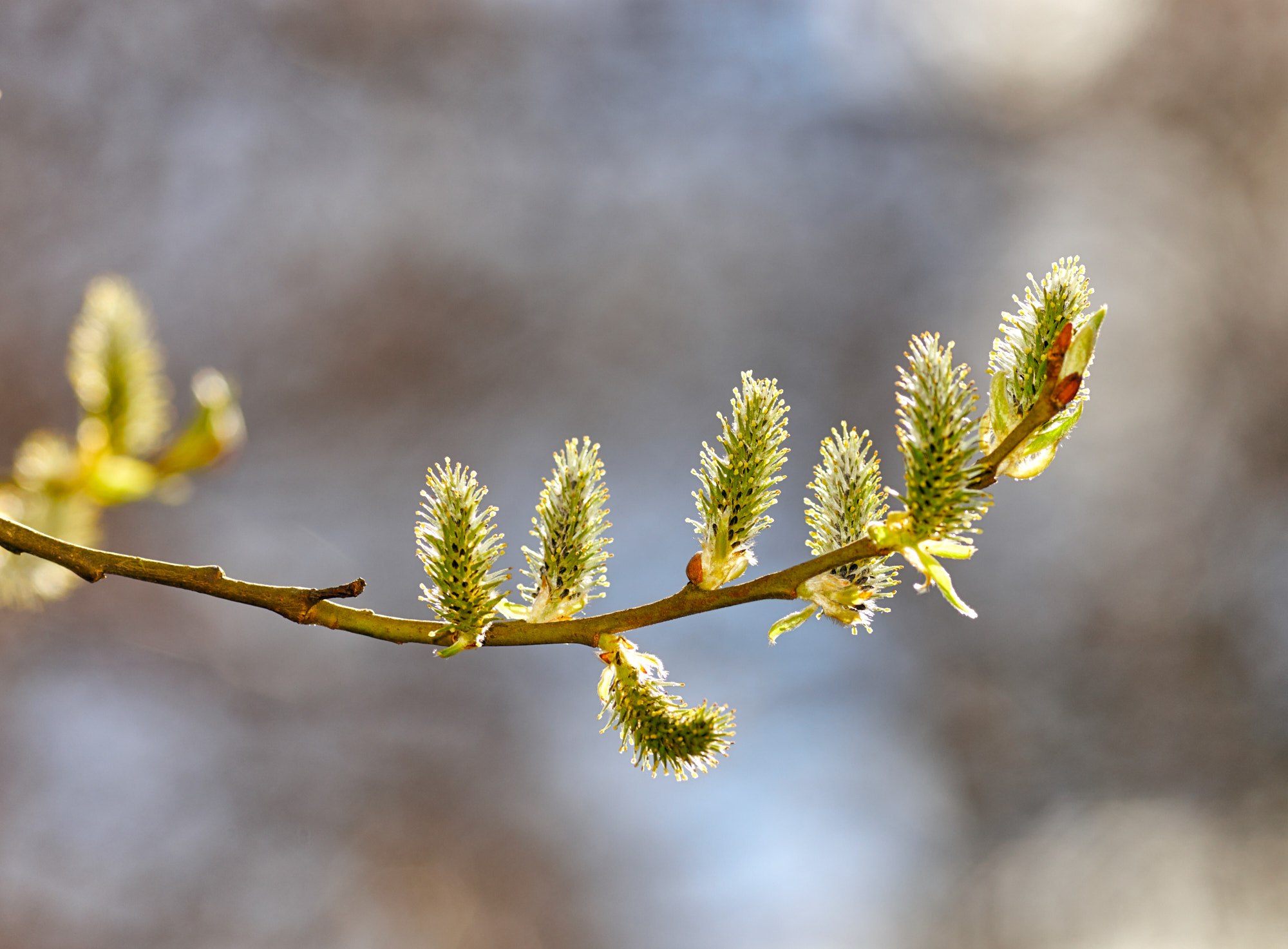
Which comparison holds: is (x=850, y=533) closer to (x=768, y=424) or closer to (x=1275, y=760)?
(x=768, y=424)

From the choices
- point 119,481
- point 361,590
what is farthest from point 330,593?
point 119,481

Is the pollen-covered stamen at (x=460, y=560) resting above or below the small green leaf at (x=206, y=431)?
below

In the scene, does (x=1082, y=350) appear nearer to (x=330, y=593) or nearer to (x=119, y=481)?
(x=330, y=593)

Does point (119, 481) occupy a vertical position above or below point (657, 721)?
above

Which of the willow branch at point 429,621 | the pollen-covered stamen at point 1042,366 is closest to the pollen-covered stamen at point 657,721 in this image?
the willow branch at point 429,621

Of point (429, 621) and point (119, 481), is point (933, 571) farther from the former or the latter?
point (119, 481)

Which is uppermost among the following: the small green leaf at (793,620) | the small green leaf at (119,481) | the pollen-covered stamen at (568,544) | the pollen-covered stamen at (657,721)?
the small green leaf at (119,481)

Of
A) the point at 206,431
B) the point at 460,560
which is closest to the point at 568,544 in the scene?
the point at 460,560

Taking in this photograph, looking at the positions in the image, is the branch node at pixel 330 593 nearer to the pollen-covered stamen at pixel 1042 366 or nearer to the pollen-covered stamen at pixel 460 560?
the pollen-covered stamen at pixel 460 560
